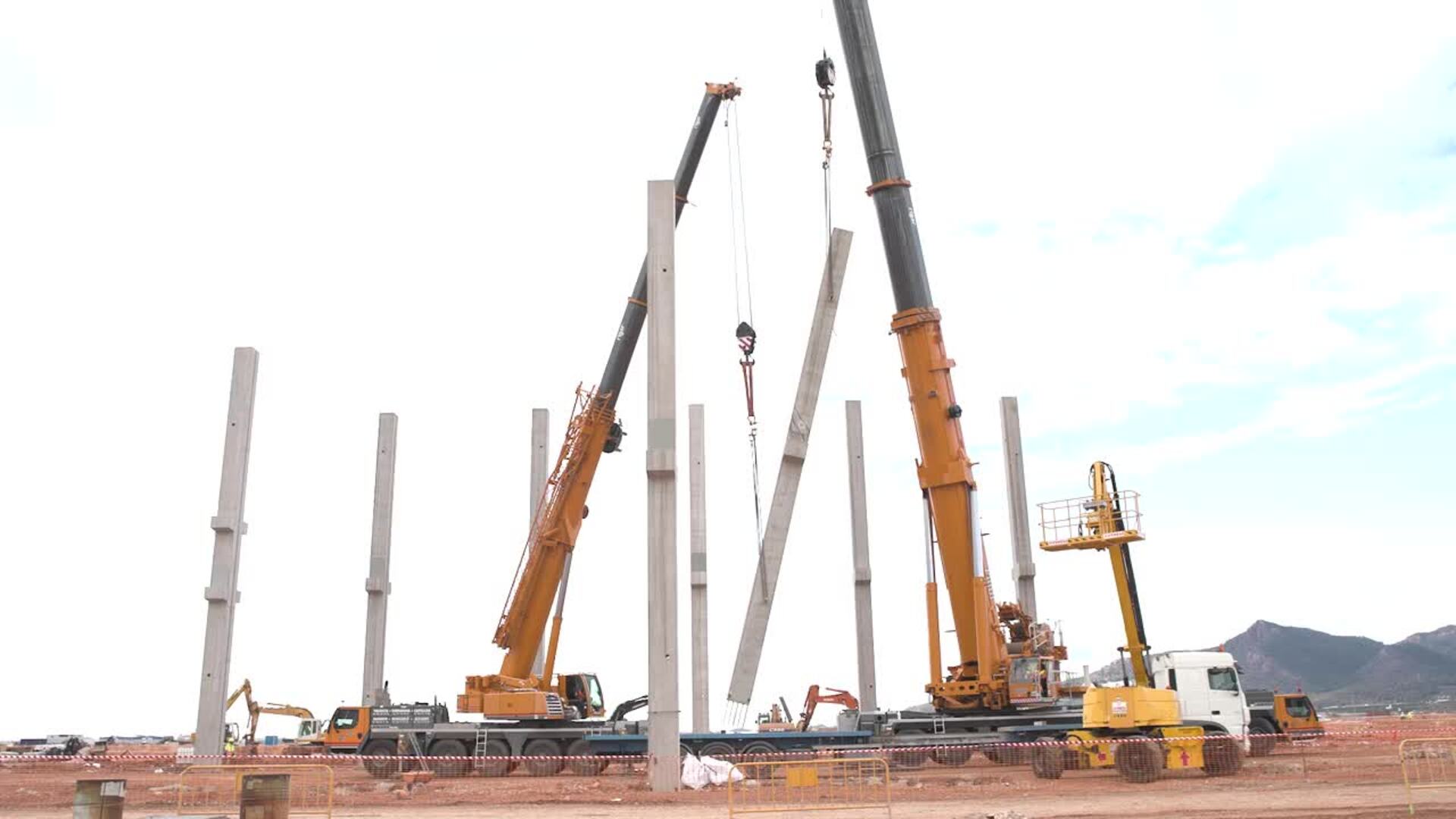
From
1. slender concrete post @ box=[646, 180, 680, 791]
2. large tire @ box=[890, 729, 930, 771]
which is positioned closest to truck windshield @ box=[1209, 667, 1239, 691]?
large tire @ box=[890, 729, 930, 771]

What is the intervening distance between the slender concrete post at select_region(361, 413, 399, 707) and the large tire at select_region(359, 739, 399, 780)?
4646 millimetres

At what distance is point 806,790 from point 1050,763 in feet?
17.6

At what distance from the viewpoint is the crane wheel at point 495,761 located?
2419cm

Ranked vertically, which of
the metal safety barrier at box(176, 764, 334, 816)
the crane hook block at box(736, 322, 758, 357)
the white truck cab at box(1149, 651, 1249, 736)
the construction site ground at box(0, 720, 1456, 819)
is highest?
the crane hook block at box(736, 322, 758, 357)

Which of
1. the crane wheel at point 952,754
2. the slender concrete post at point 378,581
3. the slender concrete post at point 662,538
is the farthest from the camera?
the slender concrete post at point 378,581

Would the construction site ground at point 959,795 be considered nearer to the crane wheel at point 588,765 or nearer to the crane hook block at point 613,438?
the crane wheel at point 588,765

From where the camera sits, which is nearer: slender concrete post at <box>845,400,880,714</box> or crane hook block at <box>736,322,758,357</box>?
crane hook block at <box>736,322,758,357</box>

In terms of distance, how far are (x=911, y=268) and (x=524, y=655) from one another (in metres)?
12.6

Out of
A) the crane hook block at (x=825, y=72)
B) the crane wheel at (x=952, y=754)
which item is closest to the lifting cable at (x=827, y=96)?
the crane hook block at (x=825, y=72)

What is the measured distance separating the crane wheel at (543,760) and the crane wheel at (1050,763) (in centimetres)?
1034

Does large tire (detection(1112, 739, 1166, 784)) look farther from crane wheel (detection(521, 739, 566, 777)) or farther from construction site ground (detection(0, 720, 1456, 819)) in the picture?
crane wheel (detection(521, 739, 566, 777))

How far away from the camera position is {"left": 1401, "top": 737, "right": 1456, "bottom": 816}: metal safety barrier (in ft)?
48.9

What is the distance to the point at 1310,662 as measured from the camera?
18338cm

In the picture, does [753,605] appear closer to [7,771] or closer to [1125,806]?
[1125,806]
